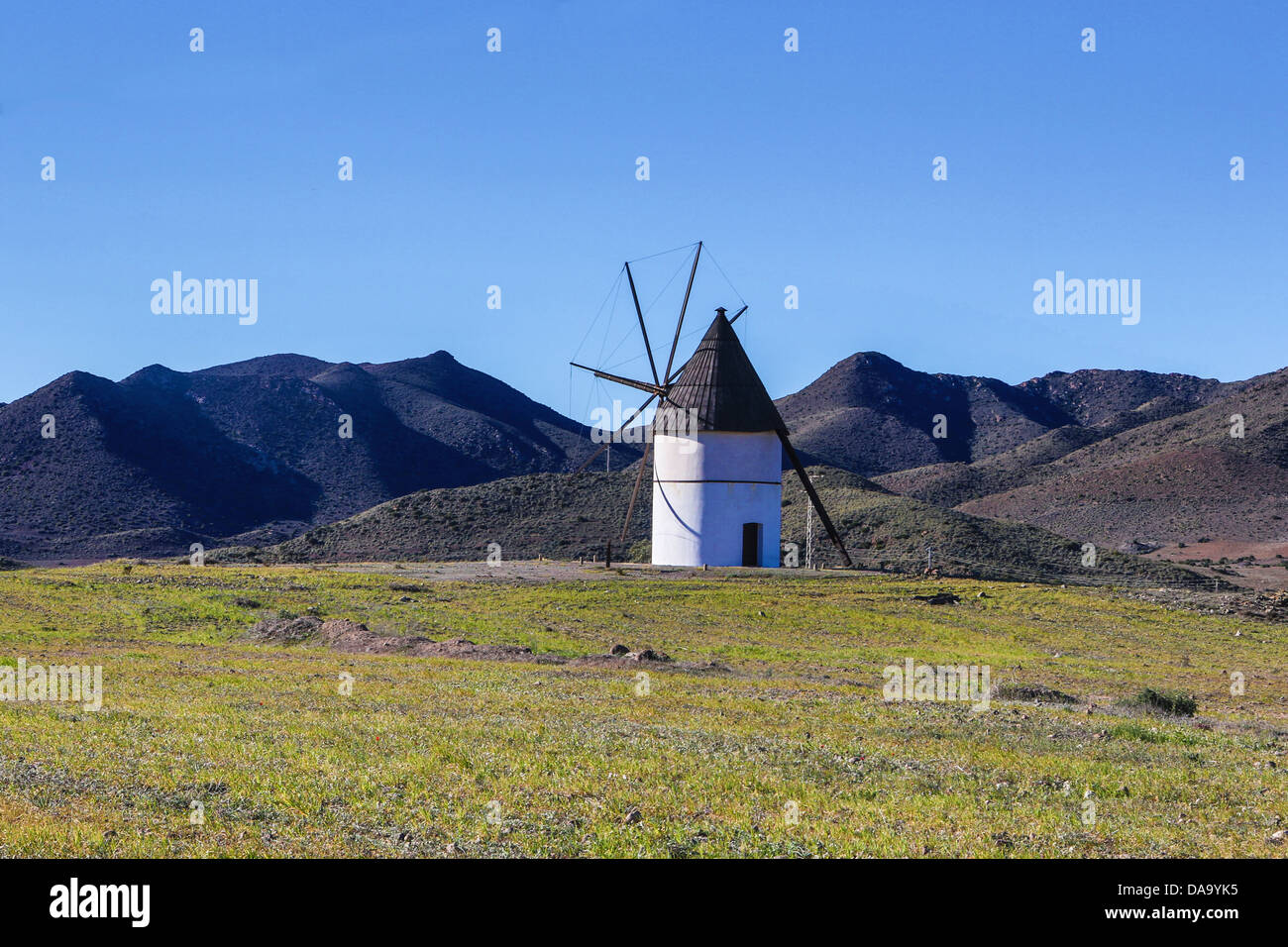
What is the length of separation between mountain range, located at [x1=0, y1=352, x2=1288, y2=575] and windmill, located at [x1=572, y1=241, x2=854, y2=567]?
54.7 feet

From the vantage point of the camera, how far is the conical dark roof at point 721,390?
154 feet

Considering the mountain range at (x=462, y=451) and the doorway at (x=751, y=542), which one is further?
the mountain range at (x=462, y=451)

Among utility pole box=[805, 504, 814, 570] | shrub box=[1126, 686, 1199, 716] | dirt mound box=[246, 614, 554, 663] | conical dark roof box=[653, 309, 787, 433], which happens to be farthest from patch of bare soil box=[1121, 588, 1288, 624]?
dirt mound box=[246, 614, 554, 663]

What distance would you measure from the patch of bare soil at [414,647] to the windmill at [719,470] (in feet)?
63.6

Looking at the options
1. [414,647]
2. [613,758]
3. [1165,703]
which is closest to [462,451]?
[414,647]

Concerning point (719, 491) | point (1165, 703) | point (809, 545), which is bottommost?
point (1165, 703)

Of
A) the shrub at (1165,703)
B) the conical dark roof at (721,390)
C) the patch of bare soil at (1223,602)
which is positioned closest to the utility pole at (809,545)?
the conical dark roof at (721,390)

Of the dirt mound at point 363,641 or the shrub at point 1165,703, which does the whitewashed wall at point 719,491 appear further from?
the shrub at point 1165,703

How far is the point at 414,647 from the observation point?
26.3m

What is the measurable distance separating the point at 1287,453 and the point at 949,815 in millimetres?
96411

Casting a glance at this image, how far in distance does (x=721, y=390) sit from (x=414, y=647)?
77.0ft

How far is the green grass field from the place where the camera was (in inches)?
363

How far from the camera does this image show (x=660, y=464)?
158ft

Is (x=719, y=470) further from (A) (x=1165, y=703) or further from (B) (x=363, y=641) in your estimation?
(A) (x=1165, y=703)
